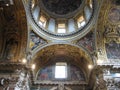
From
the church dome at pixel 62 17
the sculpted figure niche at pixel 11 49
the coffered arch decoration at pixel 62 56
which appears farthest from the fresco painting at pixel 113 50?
the sculpted figure niche at pixel 11 49

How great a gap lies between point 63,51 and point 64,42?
53.8 inches

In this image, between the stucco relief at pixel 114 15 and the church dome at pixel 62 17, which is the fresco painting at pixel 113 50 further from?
the church dome at pixel 62 17

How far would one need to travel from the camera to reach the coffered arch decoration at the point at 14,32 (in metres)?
17.7

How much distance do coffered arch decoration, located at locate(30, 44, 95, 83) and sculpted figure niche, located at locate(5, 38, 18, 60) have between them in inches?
66.2

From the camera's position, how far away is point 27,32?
1836cm

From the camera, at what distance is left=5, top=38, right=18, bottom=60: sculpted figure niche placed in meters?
18.0

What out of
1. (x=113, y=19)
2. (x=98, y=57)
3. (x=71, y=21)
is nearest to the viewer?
(x=98, y=57)

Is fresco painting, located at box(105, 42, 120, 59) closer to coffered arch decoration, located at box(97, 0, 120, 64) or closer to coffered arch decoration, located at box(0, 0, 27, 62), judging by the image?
coffered arch decoration, located at box(97, 0, 120, 64)

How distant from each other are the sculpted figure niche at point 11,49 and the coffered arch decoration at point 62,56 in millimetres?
1682

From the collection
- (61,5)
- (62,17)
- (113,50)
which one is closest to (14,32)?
(62,17)

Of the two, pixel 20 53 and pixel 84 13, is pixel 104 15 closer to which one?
pixel 84 13

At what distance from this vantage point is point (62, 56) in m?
21.0

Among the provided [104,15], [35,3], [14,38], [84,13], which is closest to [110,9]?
[104,15]

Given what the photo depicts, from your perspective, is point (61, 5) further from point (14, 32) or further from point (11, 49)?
point (11, 49)
